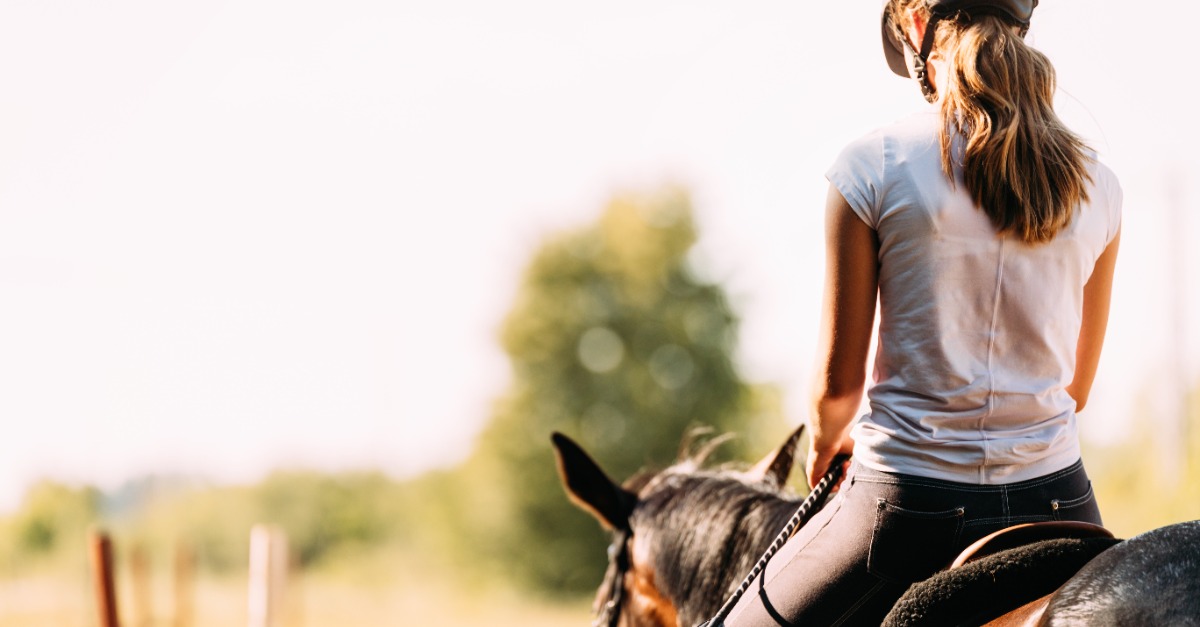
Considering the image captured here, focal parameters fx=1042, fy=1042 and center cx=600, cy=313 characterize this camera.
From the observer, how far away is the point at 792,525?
1971mm

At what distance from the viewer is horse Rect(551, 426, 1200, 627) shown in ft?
4.50

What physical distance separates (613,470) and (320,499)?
1576cm

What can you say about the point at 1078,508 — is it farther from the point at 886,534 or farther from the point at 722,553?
the point at 722,553

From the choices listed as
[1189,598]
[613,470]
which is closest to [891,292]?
[1189,598]

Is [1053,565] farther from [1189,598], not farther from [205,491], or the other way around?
[205,491]

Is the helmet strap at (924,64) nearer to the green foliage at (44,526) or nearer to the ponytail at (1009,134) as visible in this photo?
the ponytail at (1009,134)

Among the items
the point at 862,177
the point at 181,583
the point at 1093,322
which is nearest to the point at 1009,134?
the point at 862,177

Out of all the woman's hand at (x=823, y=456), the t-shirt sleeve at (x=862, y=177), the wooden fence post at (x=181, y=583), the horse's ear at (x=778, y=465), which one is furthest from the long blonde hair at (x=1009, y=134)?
the wooden fence post at (x=181, y=583)

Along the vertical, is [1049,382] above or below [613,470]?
above

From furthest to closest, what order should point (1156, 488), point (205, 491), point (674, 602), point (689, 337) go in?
point (205, 491) → point (689, 337) → point (1156, 488) → point (674, 602)

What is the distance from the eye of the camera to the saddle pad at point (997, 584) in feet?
5.13

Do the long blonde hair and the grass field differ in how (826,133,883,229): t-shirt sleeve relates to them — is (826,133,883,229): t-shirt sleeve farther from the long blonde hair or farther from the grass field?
the grass field

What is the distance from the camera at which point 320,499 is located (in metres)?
35.8

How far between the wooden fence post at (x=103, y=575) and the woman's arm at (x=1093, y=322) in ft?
15.8
